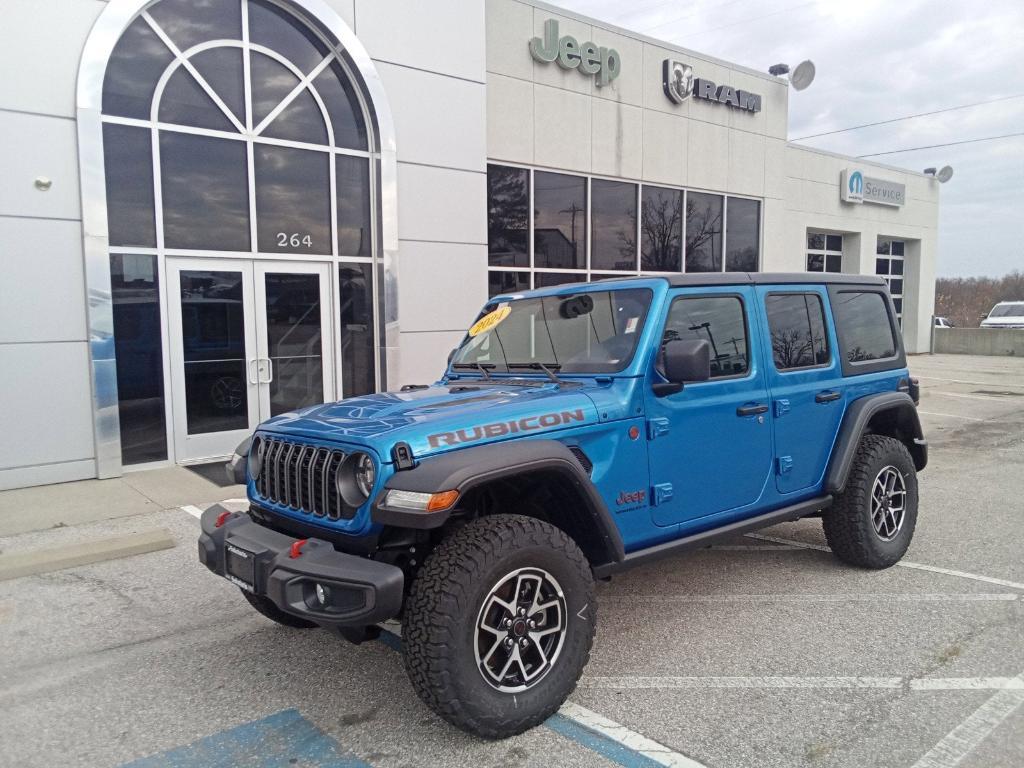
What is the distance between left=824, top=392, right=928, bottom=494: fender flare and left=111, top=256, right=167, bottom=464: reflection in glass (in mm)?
6784

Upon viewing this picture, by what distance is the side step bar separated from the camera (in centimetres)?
367

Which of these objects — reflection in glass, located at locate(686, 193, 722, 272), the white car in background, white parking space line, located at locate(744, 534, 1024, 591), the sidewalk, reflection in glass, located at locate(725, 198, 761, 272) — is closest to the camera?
white parking space line, located at locate(744, 534, 1024, 591)

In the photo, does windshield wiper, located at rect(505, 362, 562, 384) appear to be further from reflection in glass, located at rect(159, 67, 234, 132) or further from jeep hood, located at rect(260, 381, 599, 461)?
reflection in glass, located at rect(159, 67, 234, 132)

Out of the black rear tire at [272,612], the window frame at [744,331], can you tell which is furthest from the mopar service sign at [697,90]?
the black rear tire at [272,612]

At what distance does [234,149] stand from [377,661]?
22.3ft

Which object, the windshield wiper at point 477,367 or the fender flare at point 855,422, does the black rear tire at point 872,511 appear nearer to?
the fender flare at point 855,422

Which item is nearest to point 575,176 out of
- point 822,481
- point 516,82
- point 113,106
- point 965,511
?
point 516,82

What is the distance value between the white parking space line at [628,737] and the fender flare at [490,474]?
2.28 feet

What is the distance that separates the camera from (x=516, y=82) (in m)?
12.0

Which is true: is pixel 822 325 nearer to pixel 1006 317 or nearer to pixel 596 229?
pixel 596 229

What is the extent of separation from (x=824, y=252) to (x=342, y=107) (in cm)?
1555

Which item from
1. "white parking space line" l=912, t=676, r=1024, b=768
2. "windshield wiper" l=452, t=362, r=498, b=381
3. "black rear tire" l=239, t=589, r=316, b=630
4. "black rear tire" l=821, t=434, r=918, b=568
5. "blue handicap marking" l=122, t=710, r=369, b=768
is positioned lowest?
"blue handicap marking" l=122, t=710, r=369, b=768

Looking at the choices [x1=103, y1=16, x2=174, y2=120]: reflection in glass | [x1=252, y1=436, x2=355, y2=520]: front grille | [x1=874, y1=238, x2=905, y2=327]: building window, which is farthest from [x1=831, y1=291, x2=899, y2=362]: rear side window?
[x1=874, y1=238, x2=905, y2=327]: building window

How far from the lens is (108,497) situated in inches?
286
